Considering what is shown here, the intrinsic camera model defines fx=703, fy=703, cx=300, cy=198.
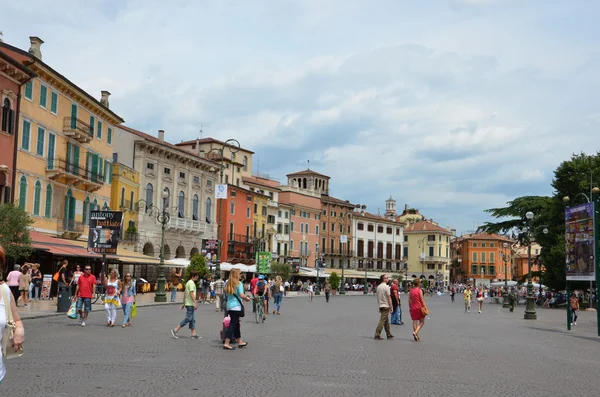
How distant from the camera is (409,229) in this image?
13888 cm

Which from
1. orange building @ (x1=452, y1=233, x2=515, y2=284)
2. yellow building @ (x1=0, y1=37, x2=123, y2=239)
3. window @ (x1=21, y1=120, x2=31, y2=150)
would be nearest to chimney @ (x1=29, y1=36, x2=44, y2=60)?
yellow building @ (x1=0, y1=37, x2=123, y2=239)

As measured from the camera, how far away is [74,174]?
42906 millimetres

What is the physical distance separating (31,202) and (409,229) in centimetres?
10694

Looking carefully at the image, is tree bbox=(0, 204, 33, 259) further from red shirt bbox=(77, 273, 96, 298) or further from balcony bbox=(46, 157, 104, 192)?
balcony bbox=(46, 157, 104, 192)

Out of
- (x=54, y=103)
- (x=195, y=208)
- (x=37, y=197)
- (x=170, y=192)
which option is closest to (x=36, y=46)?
(x=54, y=103)

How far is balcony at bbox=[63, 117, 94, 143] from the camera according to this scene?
42.4 meters

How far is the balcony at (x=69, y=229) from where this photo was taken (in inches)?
1650

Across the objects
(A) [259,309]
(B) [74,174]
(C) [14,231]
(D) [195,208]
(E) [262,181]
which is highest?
(E) [262,181]

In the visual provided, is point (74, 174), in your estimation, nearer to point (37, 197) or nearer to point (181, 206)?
point (37, 197)

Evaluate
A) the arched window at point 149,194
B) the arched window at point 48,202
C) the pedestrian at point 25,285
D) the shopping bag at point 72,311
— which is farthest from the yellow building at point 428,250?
the shopping bag at point 72,311

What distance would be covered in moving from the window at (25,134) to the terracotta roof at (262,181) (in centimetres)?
4953

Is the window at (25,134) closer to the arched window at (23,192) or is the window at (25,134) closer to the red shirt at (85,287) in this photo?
the arched window at (23,192)

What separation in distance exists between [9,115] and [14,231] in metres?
8.77

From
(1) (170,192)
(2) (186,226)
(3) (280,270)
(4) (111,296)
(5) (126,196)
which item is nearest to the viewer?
(4) (111,296)
